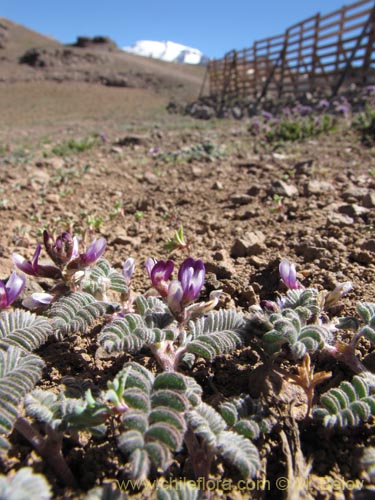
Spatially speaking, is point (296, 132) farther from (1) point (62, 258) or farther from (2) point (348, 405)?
(2) point (348, 405)

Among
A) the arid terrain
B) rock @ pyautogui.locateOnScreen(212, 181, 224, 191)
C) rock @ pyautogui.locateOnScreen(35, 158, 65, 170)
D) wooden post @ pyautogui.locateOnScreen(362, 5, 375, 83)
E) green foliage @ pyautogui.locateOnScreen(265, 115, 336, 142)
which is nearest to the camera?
the arid terrain

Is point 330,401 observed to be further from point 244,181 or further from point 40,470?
point 244,181

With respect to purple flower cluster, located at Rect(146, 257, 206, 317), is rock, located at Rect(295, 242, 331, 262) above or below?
below

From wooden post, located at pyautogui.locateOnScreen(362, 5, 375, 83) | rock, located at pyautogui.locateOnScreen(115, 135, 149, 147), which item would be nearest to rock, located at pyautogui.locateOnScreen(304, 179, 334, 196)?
rock, located at pyautogui.locateOnScreen(115, 135, 149, 147)

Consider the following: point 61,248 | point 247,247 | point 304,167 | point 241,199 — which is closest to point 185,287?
point 61,248

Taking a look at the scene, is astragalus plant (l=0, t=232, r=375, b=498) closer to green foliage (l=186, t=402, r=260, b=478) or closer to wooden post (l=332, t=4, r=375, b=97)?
green foliage (l=186, t=402, r=260, b=478)

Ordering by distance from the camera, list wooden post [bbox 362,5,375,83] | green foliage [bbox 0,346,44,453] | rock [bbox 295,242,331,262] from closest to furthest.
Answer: green foliage [bbox 0,346,44,453], rock [bbox 295,242,331,262], wooden post [bbox 362,5,375,83]

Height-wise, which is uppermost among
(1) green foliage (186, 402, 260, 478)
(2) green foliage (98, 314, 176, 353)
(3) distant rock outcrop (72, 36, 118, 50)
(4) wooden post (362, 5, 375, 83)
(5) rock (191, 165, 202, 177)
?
(3) distant rock outcrop (72, 36, 118, 50)
